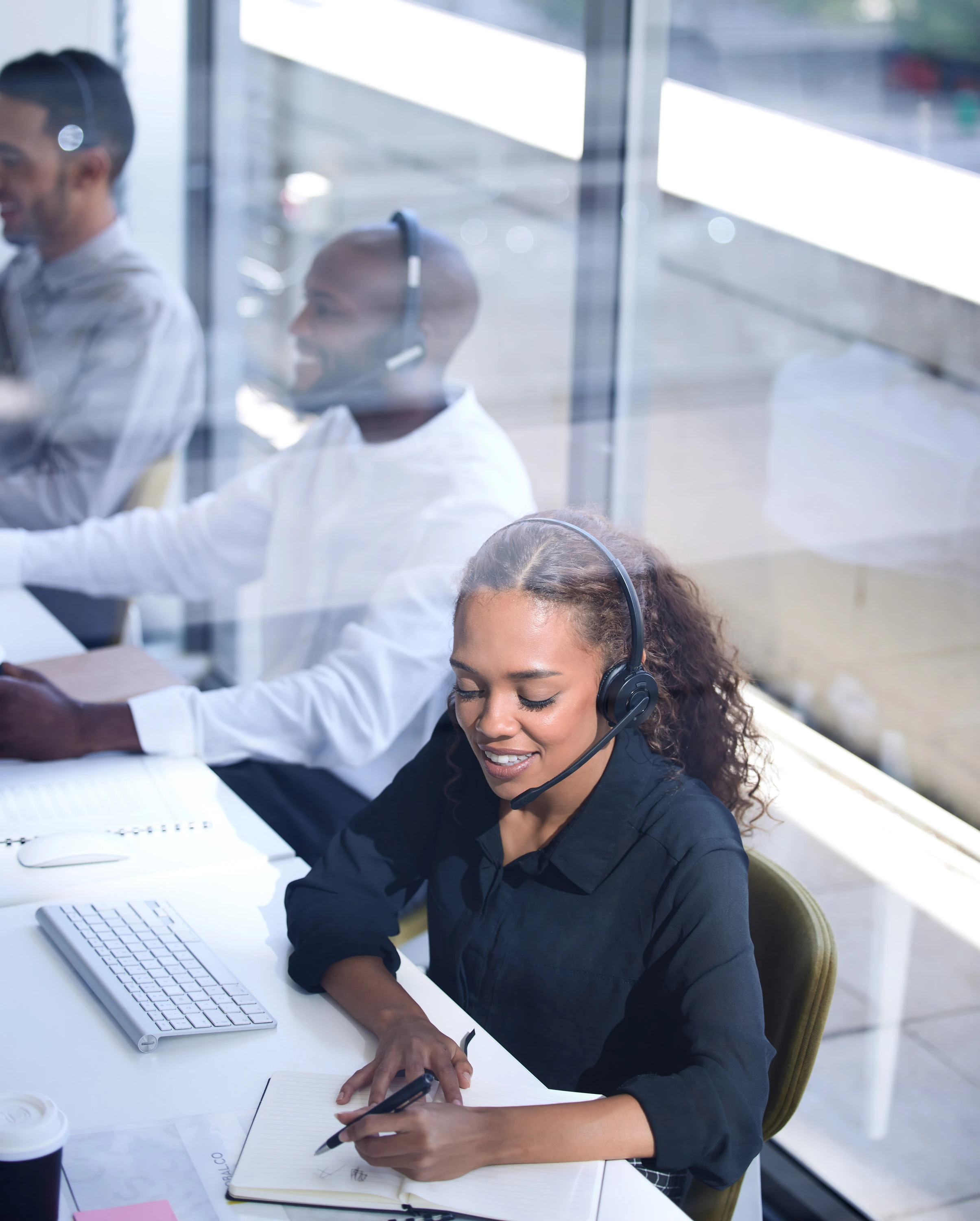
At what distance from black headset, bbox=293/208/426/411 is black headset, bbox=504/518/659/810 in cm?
90

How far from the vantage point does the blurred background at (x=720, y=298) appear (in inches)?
62.8

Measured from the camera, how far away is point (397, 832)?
4.07 ft

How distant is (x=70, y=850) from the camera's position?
4.23ft

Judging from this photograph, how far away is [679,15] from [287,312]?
85cm

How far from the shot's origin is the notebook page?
33.1 inches

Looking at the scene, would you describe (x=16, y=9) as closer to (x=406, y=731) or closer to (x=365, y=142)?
(x=365, y=142)

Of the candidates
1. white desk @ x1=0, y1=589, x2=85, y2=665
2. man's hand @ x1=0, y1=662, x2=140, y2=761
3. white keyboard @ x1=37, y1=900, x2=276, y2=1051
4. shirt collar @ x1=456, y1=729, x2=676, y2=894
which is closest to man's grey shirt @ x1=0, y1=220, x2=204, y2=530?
white desk @ x1=0, y1=589, x2=85, y2=665

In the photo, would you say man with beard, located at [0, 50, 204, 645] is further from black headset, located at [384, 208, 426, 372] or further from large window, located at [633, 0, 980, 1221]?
large window, located at [633, 0, 980, 1221]

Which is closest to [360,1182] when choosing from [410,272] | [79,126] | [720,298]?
[410,272]

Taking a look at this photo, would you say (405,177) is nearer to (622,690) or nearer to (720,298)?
(720,298)

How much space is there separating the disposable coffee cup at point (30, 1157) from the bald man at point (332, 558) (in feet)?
2.31

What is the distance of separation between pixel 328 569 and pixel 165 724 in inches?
19.2

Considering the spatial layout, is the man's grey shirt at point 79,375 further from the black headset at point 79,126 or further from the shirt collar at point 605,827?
the shirt collar at point 605,827

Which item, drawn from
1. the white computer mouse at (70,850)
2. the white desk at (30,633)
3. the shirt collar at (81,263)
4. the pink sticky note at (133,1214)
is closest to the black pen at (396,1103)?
the pink sticky note at (133,1214)
